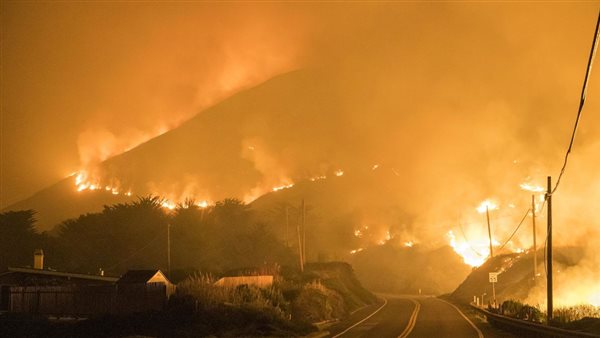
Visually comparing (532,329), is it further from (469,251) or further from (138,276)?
(469,251)

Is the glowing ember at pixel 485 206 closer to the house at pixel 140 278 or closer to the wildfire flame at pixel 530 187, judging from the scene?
the wildfire flame at pixel 530 187

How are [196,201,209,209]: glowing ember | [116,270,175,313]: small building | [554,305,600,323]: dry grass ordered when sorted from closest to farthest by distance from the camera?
[554,305,600,323]: dry grass → [116,270,175,313]: small building → [196,201,209,209]: glowing ember

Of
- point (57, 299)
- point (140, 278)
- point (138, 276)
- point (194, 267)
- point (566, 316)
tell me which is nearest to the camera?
point (566, 316)

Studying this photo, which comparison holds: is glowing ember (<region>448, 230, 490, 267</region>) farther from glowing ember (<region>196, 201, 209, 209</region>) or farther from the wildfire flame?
glowing ember (<region>196, 201, 209, 209</region>)

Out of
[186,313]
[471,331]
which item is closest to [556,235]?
[471,331]

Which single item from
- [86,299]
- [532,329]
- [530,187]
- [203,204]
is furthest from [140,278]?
[203,204]

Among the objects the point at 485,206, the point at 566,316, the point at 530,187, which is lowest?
the point at 566,316

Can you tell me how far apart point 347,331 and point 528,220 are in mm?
72378

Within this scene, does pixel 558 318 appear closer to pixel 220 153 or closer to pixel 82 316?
pixel 82 316

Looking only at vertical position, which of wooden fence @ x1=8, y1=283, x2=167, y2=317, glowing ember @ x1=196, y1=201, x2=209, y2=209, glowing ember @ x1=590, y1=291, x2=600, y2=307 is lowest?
glowing ember @ x1=590, y1=291, x2=600, y2=307

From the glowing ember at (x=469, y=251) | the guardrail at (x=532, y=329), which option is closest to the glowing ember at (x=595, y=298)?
the guardrail at (x=532, y=329)

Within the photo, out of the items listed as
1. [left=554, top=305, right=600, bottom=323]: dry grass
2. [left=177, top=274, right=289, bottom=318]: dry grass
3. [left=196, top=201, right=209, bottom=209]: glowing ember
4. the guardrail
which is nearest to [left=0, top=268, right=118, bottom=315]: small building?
[left=177, top=274, right=289, bottom=318]: dry grass

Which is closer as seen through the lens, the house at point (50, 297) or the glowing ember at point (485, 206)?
the house at point (50, 297)

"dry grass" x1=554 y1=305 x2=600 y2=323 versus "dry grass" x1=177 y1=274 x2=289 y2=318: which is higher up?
"dry grass" x1=177 y1=274 x2=289 y2=318
